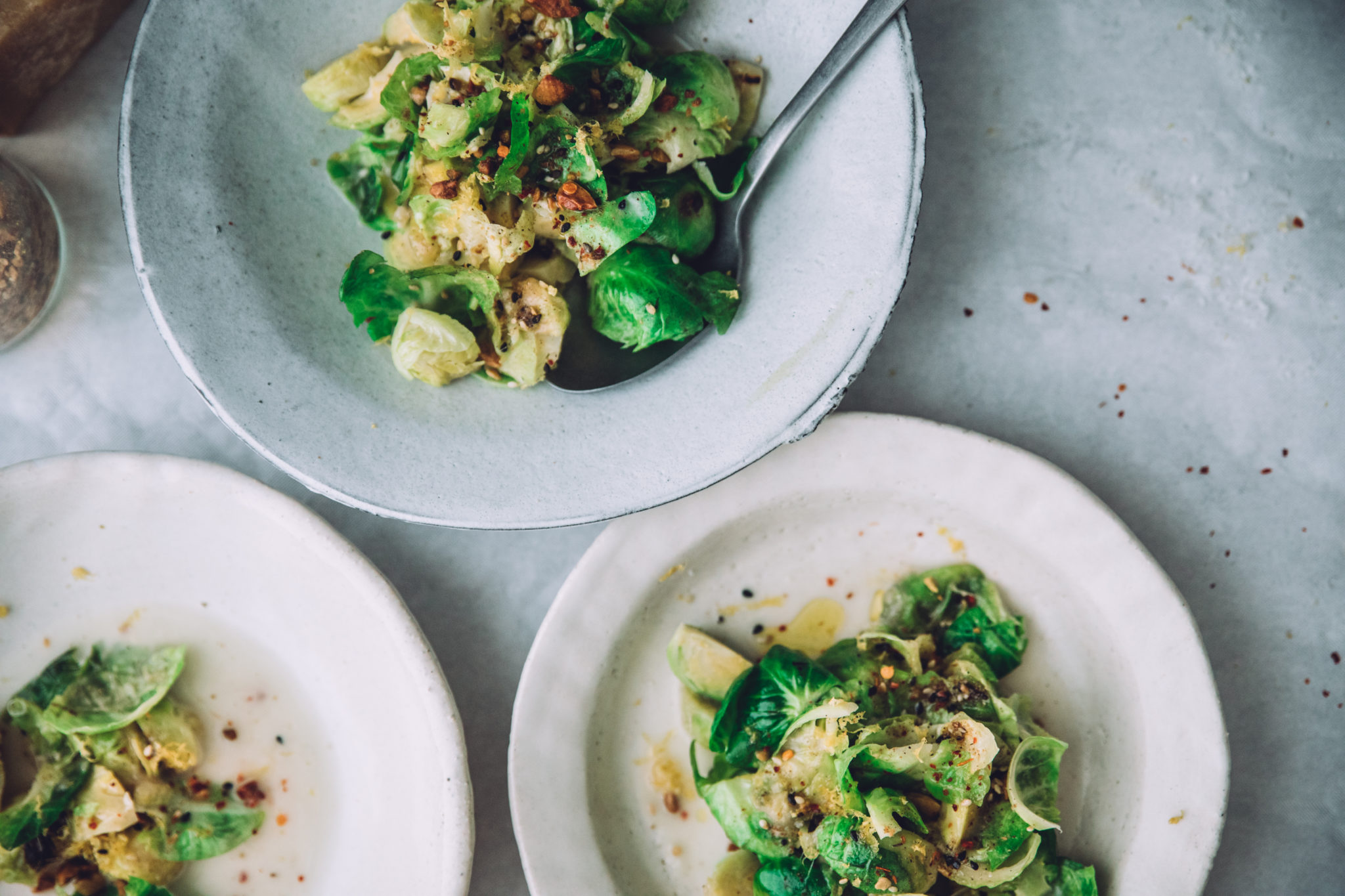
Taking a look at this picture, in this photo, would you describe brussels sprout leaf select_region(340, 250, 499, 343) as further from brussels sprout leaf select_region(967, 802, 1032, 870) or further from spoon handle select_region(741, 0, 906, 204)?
brussels sprout leaf select_region(967, 802, 1032, 870)

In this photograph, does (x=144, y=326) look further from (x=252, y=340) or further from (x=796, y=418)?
(x=796, y=418)

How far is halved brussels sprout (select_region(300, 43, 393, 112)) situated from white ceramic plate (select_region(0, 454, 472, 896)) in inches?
30.6

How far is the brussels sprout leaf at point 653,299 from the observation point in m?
1.54

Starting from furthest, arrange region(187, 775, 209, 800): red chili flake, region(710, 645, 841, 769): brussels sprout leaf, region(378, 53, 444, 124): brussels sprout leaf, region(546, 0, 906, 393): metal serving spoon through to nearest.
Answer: region(187, 775, 209, 800): red chili flake < region(710, 645, 841, 769): brussels sprout leaf < region(546, 0, 906, 393): metal serving spoon < region(378, 53, 444, 124): brussels sprout leaf

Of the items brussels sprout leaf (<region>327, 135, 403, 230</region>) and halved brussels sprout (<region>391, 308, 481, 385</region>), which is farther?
brussels sprout leaf (<region>327, 135, 403, 230</region>)

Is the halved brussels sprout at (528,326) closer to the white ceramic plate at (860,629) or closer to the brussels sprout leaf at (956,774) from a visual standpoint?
the white ceramic plate at (860,629)

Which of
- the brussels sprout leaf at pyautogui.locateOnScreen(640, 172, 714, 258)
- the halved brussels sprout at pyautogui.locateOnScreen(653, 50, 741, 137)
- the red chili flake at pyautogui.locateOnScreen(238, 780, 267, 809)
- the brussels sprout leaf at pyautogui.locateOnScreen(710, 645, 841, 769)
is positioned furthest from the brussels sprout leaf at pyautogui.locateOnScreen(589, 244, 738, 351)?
the red chili flake at pyautogui.locateOnScreen(238, 780, 267, 809)

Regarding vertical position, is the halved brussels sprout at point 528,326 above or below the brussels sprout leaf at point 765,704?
above

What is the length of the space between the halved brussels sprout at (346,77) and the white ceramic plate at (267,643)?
2.55 ft

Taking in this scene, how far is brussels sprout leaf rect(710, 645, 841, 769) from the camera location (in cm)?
169

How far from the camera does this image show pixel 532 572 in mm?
1891

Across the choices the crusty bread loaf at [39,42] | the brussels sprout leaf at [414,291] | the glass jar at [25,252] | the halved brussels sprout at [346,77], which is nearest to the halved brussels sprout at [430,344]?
the brussels sprout leaf at [414,291]

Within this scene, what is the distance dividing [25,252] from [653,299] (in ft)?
4.29

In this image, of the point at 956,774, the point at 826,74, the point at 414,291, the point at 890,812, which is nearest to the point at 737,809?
the point at 890,812
